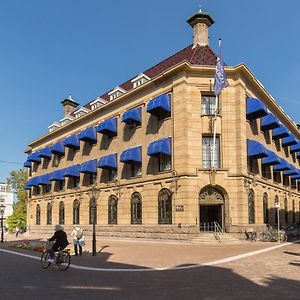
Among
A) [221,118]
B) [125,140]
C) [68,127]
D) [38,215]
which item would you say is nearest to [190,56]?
[221,118]

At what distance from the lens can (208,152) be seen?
29203 mm

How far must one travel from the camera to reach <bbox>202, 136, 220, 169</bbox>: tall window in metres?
29.0

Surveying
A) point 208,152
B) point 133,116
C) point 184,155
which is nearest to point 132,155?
point 133,116

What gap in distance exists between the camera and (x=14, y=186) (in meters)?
78.4

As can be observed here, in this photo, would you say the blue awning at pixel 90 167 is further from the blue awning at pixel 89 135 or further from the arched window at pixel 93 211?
the arched window at pixel 93 211

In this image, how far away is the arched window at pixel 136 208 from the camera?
3194 cm

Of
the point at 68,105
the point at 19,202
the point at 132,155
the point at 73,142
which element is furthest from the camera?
the point at 19,202

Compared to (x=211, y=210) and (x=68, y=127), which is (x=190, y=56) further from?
(x=68, y=127)

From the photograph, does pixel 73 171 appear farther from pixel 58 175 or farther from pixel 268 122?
pixel 268 122

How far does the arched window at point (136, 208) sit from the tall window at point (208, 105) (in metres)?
9.08

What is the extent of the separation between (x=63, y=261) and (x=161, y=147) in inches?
637

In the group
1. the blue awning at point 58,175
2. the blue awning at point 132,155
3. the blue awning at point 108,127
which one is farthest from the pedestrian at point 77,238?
the blue awning at point 58,175

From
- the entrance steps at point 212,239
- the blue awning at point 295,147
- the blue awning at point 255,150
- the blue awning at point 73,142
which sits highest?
the blue awning at point 73,142

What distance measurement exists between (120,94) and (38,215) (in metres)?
22.4
